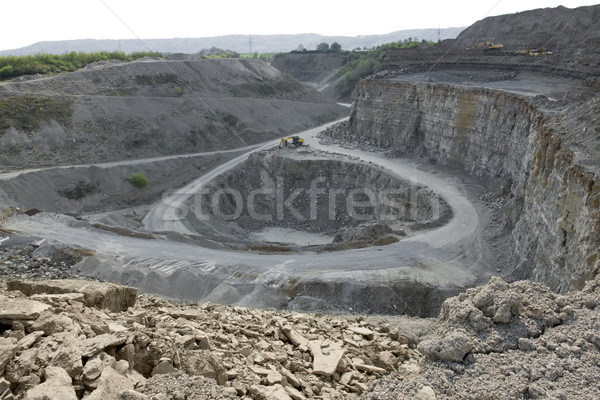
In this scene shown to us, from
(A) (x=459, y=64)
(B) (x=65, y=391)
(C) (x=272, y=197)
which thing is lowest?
(C) (x=272, y=197)

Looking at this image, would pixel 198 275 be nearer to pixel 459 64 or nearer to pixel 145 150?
pixel 145 150

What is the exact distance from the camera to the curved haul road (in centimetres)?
1806

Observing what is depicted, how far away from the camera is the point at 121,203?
109 ft

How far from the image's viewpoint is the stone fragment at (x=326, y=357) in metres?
8.86

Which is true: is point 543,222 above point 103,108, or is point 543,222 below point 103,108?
below

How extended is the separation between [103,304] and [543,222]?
1729 centimetres

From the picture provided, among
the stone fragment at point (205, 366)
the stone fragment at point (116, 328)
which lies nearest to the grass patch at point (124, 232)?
the stone fragment at point (116, 328)

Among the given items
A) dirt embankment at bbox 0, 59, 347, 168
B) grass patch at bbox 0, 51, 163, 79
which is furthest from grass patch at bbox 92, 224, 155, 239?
grass patch at bbox 0, 51, 163, 79

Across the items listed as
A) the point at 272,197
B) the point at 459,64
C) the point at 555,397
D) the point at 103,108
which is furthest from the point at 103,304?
the point at 459,64

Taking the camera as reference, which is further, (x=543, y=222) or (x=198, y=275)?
(x=198, y=275)

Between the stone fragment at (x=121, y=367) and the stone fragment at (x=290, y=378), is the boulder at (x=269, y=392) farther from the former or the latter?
the stone fragment at (x=121, y=367)

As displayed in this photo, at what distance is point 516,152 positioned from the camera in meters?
28.1

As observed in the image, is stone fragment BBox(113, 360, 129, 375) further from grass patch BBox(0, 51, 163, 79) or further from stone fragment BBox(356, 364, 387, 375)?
grass patch BBox(0, 51, 163, 79)

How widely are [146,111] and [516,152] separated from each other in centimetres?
3672
